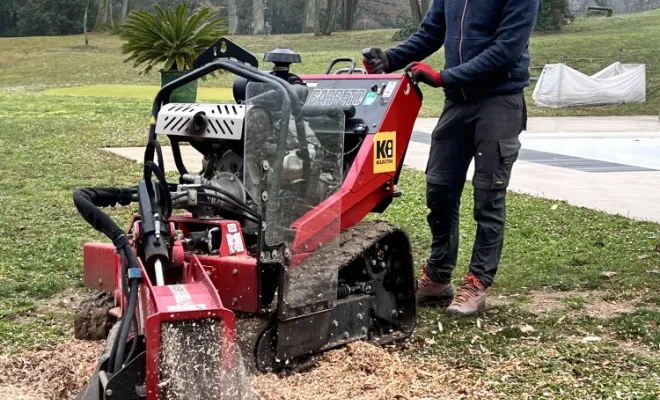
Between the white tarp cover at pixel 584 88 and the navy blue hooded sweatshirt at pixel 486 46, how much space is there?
20593mm

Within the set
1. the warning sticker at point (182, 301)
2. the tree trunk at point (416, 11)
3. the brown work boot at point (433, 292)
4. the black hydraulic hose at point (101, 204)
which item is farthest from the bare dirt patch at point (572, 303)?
the tree trunk at point (416, 11)

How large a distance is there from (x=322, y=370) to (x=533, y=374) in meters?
0.94

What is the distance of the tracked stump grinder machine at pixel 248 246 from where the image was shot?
3.02 metres

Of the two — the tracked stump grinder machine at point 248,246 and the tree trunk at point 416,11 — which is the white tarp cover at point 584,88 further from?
the tracked stump grinder machine at point 248,246

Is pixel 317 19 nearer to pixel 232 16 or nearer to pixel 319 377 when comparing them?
pixel 232 16

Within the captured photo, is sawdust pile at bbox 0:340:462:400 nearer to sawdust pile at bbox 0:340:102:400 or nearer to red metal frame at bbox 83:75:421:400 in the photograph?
sawdust pile at bbox 0:340:102:400

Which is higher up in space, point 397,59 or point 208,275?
point 397,59

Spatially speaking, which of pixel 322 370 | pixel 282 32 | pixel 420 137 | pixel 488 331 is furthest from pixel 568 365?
pixel 282 32

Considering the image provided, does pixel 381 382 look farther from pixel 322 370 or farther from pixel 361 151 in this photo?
pixel 361 151

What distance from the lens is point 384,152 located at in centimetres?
450

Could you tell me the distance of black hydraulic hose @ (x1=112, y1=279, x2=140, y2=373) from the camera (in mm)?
3070

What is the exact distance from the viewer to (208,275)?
351cm

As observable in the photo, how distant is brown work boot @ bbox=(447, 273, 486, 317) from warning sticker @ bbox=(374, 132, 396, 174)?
87 centimetres

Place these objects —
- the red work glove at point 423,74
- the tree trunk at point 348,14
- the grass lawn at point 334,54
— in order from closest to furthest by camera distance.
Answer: the red work glove at point 423,74 → the grass lawn at point 334,54 → the tree trunk at point 348,14
